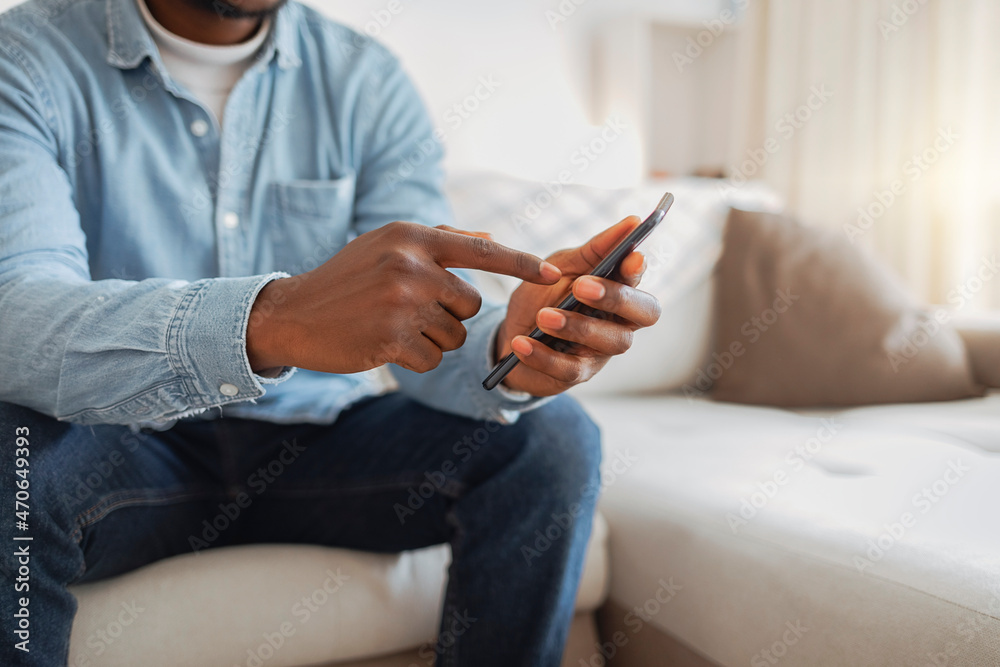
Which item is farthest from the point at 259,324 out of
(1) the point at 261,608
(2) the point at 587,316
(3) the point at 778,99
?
(3) the point at 778,99

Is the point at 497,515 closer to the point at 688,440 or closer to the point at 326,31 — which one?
the point at 688,440

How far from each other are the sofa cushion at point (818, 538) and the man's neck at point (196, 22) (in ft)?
2.58

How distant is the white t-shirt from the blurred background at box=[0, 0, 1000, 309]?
2.75 ft

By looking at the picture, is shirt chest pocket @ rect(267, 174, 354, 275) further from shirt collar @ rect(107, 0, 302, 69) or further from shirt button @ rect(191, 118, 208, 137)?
shirt collar @ rect(107, 0, 302, 69)

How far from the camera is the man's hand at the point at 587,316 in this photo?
0.58 m

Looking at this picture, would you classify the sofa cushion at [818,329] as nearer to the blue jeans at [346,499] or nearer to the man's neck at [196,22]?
the blue jeans at [346,499]

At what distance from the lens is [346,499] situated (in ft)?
2.65

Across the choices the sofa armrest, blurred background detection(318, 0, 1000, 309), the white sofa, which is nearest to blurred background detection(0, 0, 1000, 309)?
blurred background detection(318, 0, 1000, 309)

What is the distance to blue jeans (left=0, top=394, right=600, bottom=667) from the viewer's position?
64 cm

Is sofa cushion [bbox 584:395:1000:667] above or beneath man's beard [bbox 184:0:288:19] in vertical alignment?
beneath

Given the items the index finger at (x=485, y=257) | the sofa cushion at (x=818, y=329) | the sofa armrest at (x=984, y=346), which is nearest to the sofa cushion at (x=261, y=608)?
the index finger at (x=485, y=257)

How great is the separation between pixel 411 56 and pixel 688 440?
4.27 feet

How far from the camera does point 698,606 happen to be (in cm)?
81

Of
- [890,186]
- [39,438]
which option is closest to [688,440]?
[39,438]
